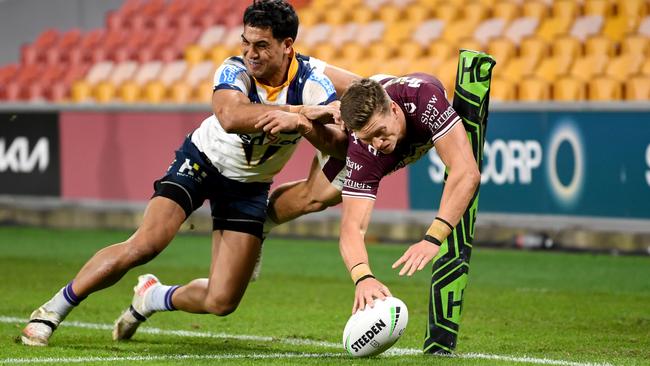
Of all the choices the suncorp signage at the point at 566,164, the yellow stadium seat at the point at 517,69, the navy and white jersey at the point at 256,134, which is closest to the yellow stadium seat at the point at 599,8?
the yellow stadium seat at the point at 517,69

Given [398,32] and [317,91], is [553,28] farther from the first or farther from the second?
[317,91]

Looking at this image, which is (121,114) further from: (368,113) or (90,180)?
(368,113)

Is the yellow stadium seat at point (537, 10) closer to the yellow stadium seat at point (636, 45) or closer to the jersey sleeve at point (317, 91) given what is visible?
the yellow stadium seat at point (636, 45)

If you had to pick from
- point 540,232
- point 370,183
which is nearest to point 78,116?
point 540,232

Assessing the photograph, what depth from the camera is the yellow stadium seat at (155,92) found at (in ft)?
65.2

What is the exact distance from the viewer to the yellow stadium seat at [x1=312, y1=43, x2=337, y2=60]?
18828 millimetres

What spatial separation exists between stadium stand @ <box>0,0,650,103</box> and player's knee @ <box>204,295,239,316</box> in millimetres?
7907

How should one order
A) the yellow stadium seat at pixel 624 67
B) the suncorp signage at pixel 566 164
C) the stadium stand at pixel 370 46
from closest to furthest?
the suncorp signage at pixel 566 164, the yellow stadium seat at pixel 624 67, the stadium stand at pixel 370 46

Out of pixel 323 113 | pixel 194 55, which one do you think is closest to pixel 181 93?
pixel 194 55

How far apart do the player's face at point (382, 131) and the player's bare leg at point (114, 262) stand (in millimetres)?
1644

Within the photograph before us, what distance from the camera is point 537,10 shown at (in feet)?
56.9

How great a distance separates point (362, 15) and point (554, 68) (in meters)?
4.40

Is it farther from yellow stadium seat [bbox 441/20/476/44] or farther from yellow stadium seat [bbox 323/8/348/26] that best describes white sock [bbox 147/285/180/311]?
yellow stadium seat [bbox 323/8/348/26]

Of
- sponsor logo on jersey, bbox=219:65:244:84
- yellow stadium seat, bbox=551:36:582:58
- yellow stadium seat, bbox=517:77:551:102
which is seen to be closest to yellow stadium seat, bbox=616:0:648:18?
yellow stadium seat, bbox=551:36:582:58
